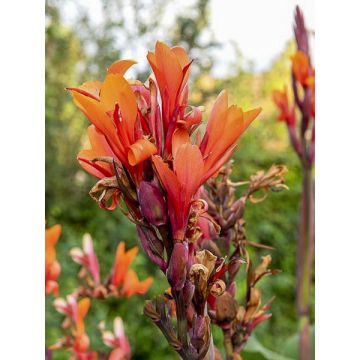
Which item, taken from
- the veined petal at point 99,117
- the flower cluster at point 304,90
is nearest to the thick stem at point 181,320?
the veined petal at point 99,117

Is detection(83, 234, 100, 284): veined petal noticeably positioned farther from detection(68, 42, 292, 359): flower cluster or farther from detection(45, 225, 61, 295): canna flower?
detection(68, 42, 292, 359): flower cluster

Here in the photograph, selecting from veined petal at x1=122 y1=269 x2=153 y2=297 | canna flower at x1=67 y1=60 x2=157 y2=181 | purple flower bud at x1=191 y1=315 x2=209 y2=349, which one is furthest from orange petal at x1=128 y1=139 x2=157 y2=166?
veined petal at x1=122 y1=269 x2=153 y2=297

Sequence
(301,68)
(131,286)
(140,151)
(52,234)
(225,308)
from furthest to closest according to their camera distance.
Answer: (301,68) < (131,286) < (52,234) < (225,308) < (140,151)

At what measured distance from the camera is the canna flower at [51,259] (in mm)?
773

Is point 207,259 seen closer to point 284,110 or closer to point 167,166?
point 167,166

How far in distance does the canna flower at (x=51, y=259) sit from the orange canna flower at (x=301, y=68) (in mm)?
392

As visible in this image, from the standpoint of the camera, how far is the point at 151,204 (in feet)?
1.48

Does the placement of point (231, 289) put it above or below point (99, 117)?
below

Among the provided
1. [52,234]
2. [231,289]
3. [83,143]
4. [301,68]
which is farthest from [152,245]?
[83,143]

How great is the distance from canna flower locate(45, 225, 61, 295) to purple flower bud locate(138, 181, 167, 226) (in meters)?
0.33

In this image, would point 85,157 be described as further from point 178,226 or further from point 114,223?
point 114,223

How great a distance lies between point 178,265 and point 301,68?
0.60 metres

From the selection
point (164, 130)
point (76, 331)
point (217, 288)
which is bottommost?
point (76, 331)
